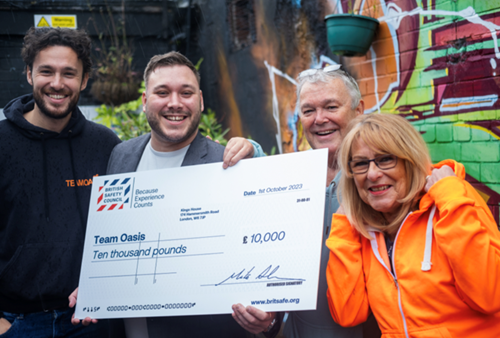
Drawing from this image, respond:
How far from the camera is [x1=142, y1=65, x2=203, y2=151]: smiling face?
7.24 ft

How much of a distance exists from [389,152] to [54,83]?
175 cm

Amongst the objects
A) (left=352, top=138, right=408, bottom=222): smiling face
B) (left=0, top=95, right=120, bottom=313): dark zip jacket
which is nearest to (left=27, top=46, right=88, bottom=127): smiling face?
(left=0, top=95, right=120, bottom=313): dark zip jacket

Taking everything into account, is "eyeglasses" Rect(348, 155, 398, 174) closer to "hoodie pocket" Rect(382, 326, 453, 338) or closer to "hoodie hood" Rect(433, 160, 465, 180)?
"hoodie hood" Rect(433, 160, 465, 180)

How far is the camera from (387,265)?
1.67 m

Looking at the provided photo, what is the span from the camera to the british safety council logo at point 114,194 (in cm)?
223

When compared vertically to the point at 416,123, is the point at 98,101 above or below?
above

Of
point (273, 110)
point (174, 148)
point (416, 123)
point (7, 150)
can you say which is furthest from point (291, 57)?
point (7, 150)

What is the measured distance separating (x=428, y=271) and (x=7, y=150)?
2075 millimetres

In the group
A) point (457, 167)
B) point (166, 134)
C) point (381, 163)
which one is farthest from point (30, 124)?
point (457, 167)

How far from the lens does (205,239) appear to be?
6.53 ft

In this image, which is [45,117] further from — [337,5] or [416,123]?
[337,5]

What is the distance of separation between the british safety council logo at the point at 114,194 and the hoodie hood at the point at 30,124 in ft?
1.40

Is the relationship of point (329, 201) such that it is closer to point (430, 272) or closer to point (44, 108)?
point (430, 272)
